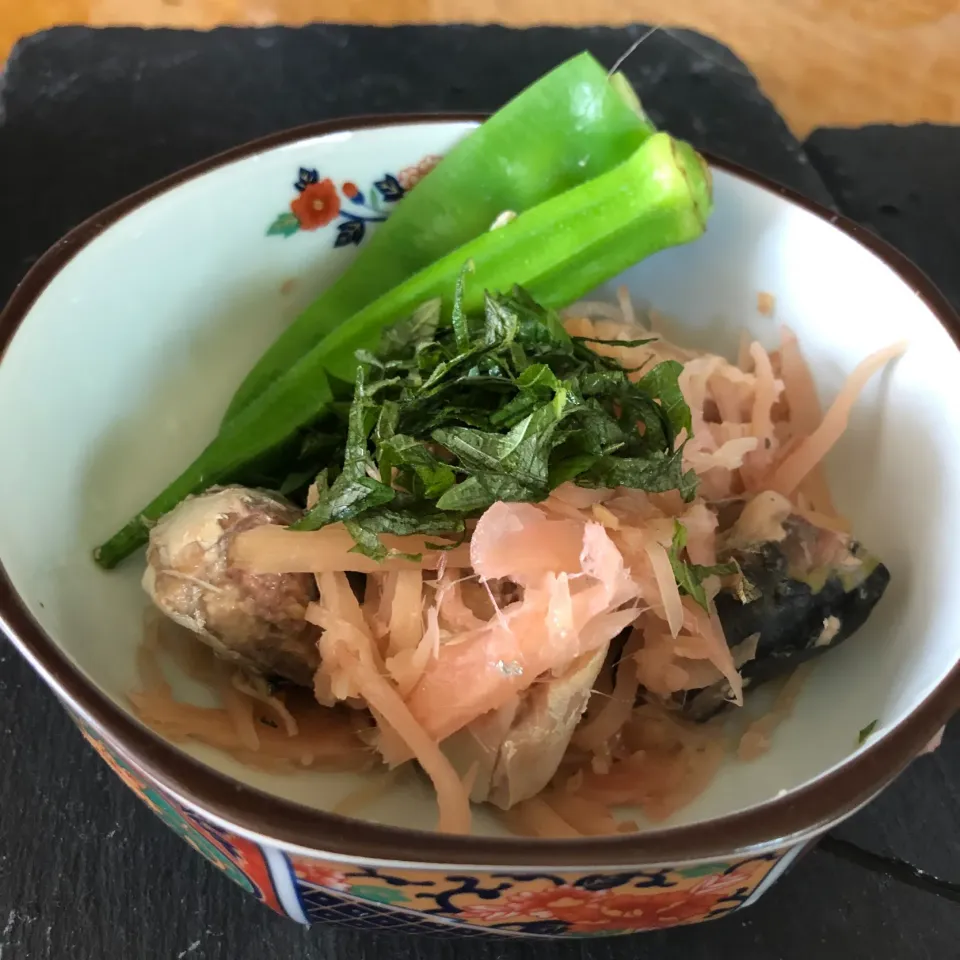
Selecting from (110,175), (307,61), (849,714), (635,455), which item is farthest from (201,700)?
(307,61)

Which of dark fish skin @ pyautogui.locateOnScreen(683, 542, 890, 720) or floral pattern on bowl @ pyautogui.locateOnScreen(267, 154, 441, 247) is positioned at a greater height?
floral pattern on bowl @ pyautogui.locateOnScreen(267, 154, 441, 247)

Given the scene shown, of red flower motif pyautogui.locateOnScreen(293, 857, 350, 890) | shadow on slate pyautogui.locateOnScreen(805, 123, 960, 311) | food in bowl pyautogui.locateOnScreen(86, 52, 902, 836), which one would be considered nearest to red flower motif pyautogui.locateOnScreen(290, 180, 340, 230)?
food in bowl pyautogui.locateOnScreen(86, 52, 902, 836)

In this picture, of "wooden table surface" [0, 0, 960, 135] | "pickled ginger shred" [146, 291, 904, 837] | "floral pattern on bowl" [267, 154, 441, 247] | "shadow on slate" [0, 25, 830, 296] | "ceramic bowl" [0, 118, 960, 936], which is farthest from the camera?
"wooden table surface" [0, 0, 960, 135]

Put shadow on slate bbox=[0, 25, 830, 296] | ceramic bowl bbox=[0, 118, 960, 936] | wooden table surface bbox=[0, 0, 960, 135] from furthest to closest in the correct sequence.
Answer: wooden table surface bbox=[0, 0, 960, 135]
shadow on slate bbox=[0, 25, 830, 296]
ceramic bowl bbox=[0, 118, 960, 936]

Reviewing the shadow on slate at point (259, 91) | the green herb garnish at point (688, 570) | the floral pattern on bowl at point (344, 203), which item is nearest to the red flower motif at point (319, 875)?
the green herb garnish at point (688, 570)

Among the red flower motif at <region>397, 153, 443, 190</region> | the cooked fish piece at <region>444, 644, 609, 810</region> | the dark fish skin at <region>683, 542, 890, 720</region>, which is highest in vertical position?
the red flower motif at <region>397, 153, 443, 190</region>

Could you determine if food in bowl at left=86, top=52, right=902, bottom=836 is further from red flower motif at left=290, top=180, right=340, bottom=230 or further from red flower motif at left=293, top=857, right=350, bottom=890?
red flower motif at left=290, top=180, right=340, bottom=230

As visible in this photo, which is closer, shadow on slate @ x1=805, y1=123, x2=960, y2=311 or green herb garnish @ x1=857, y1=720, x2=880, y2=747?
green herb garnish @ x1=857, y1=720, x2=880, y2=747
